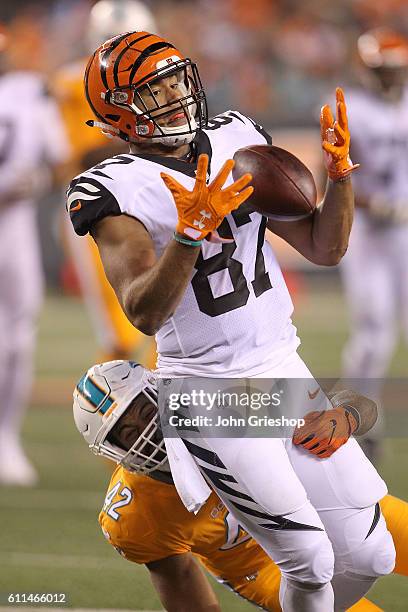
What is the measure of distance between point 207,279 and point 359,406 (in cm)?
→ 53

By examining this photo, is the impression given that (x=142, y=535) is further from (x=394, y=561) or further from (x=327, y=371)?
(x=327, y=371)

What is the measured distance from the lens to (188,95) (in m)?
2.64

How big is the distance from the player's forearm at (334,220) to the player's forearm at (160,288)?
1.63 feet

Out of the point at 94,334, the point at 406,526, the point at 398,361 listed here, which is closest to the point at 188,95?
the point at 406,526

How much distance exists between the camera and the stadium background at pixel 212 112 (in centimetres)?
479

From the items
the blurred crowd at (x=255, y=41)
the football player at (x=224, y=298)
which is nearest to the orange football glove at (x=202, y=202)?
the football player at (x=224, y=298)

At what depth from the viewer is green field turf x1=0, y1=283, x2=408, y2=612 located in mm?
3537

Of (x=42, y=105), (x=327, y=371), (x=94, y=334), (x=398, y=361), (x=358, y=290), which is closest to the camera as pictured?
(x=42, y=105)

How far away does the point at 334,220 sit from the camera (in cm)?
269

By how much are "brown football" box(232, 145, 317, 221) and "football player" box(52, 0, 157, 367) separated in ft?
8.05

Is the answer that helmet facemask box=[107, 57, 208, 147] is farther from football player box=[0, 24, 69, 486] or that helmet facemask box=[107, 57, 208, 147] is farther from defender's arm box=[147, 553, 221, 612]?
football player box=[0, 24, 69, 486]

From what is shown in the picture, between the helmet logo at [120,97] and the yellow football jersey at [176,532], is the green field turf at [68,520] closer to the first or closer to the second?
the yellow football jersey at [176,532]

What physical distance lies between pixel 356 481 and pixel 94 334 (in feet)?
24.5

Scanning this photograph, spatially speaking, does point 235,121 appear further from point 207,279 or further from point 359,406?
point 359,406
